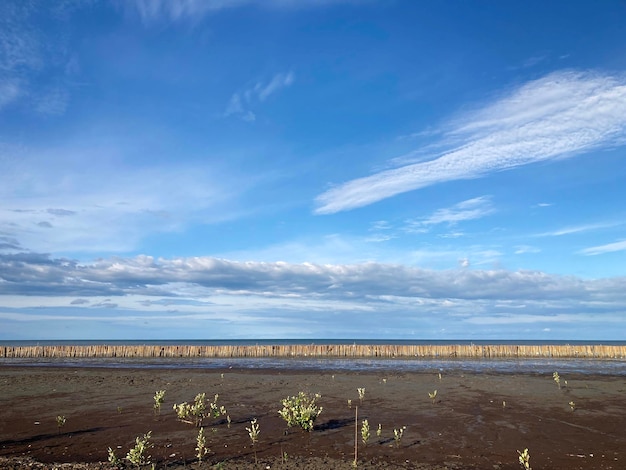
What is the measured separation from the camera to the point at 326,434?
486 inches

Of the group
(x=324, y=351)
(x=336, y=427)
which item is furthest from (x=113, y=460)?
(x=324, y=351)

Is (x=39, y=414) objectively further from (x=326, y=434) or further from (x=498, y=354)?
(x=498, y=354)

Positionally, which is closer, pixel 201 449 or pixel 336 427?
pixel 201 449

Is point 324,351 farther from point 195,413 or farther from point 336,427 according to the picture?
point 195,413

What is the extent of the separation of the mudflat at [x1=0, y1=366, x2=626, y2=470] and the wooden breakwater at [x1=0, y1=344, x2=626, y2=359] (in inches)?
1181

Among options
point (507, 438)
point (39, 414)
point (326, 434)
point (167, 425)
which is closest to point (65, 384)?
point (39, 414)

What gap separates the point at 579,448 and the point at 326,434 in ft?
19.6

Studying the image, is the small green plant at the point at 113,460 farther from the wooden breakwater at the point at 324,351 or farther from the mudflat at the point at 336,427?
the wooden breakwater at the point at 324,351

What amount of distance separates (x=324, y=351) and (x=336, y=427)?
1606 inches

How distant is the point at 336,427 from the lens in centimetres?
1322

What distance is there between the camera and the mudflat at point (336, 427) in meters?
10.2

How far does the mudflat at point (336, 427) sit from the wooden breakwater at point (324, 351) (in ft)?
98.4

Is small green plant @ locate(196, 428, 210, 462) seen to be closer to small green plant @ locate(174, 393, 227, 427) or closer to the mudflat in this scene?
the mudflat

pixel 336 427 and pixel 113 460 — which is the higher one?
pixel 113 460
